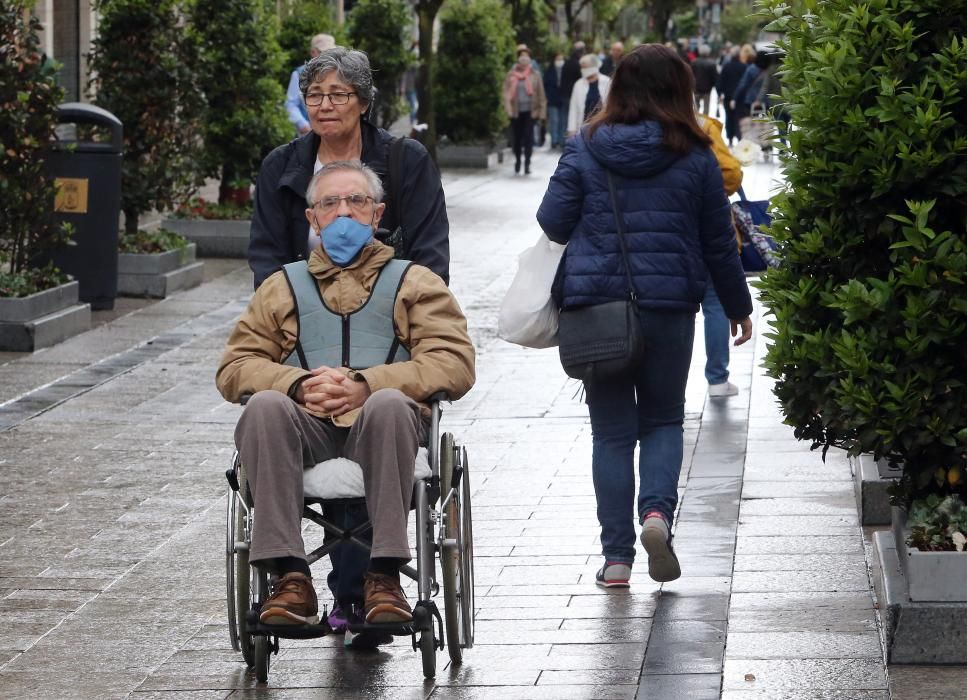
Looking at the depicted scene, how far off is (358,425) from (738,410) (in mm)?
4706

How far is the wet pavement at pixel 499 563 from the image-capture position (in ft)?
17.3

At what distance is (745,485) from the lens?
7754 mm

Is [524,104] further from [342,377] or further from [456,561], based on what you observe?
[456,561]

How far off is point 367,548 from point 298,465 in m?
0.31

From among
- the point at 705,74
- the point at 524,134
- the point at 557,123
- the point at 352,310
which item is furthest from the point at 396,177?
the point at 705,74

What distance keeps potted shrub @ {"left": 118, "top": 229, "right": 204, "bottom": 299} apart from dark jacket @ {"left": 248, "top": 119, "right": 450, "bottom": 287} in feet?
26.7

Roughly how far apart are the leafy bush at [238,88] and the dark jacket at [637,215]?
32.1ft

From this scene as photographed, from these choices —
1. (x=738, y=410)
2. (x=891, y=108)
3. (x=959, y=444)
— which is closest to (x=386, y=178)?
(x=891, y=108)

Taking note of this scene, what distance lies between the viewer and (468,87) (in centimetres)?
2777

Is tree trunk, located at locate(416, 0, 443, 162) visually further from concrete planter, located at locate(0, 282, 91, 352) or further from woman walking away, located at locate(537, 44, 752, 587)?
woman walking away, located at locate(537, 44, 752, 587)

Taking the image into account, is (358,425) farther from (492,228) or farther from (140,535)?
(492,228)

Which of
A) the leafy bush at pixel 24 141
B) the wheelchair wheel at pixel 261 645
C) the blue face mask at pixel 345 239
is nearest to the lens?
the wheelchair wheel at pixel 261 645

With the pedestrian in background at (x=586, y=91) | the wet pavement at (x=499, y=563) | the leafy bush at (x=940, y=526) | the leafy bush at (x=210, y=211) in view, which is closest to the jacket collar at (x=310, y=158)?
the wet pavement at (x=499, y=563)

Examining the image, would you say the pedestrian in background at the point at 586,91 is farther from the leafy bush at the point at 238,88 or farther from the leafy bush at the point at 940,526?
the leafy bush at the point at 940,526
